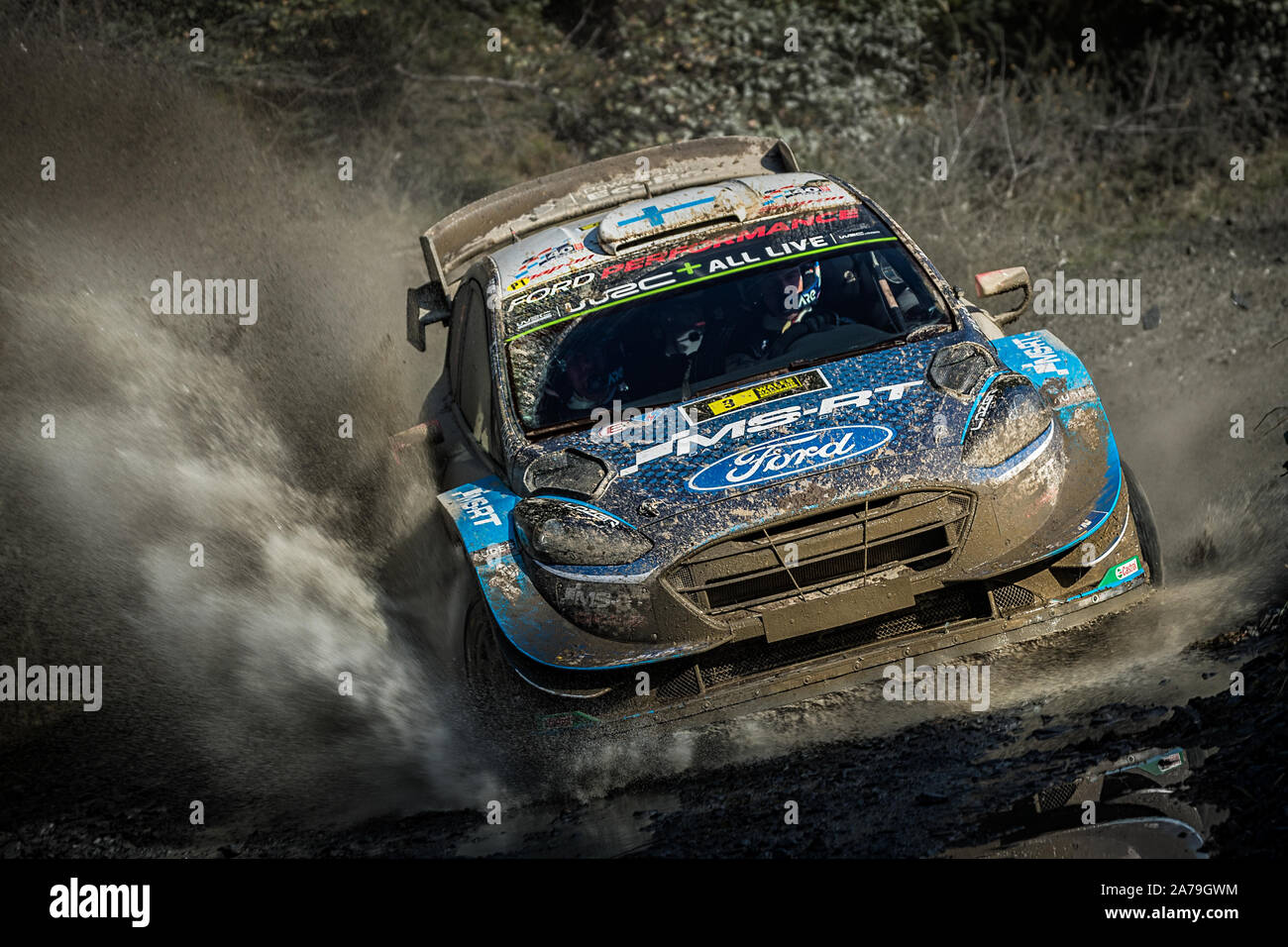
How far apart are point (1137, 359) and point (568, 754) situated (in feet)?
18.9

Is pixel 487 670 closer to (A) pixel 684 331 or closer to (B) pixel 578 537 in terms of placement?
(B) pixel 578 537

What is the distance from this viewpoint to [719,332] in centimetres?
599

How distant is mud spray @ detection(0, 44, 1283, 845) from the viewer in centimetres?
515

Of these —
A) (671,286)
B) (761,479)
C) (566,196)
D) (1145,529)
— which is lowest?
(1145,529)

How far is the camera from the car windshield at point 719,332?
5812 mm

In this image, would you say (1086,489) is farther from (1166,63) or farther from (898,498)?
(1166,63)

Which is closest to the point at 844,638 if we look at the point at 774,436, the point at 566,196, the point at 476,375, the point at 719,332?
the point at 774,436

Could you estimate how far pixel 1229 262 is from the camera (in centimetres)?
→ 1036

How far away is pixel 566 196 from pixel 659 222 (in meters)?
1.43

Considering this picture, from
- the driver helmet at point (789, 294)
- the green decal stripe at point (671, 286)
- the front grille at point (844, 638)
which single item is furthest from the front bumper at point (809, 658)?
the green decal stripe at point (671, 286)

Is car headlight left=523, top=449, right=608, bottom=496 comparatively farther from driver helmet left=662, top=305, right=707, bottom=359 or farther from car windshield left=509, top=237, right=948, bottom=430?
driver helmet left=662, top=305, right=707, bottom=359

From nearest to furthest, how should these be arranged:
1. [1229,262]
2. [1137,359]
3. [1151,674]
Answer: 1. [1151,674]
2. [1137,359]
3. [1229,262]

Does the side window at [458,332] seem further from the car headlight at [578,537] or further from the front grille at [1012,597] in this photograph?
the front grille at [1012,597]

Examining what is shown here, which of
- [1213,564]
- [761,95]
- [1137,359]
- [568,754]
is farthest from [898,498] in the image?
[761,95]
